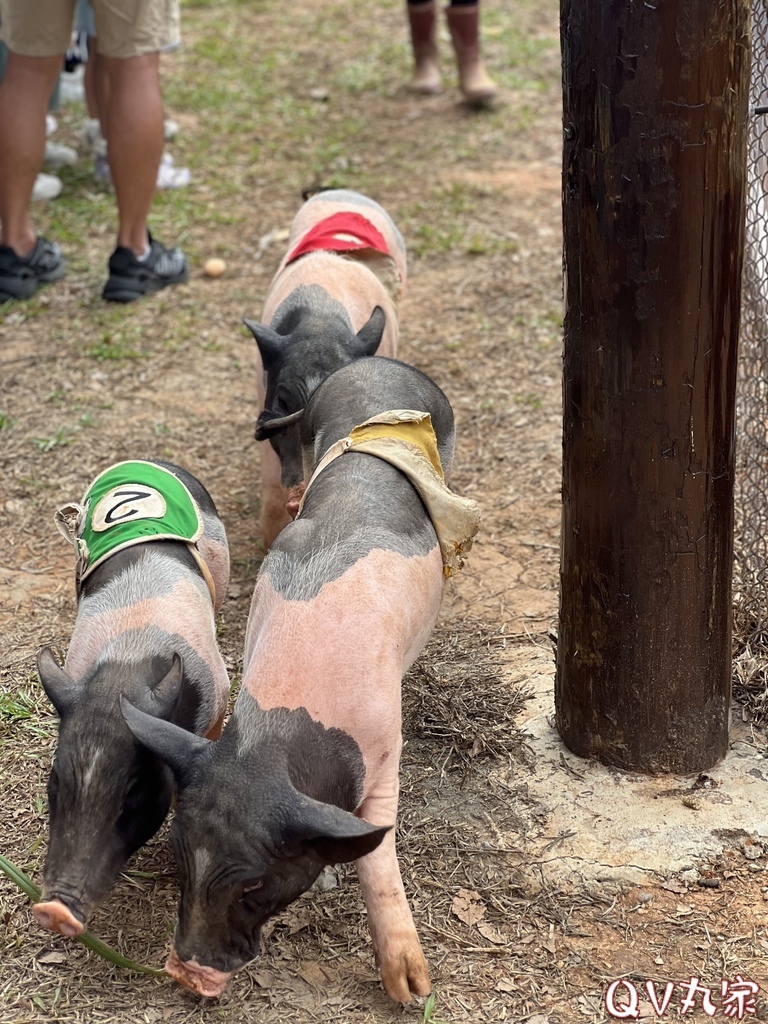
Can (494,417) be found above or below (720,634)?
below

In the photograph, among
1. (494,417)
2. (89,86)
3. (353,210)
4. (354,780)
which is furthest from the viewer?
(89,86)

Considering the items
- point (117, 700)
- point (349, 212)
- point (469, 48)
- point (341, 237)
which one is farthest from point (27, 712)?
point (469, 48)

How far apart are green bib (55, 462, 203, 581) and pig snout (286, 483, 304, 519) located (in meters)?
0.31

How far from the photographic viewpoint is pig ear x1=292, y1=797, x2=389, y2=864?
2.60 meters

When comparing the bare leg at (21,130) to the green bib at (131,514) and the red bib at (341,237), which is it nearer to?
the red bib at (341,237)

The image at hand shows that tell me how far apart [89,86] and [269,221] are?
1827 millimetres

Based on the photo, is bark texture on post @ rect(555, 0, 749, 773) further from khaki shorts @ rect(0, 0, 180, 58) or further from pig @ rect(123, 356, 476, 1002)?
khaki shorts @ rect(0, 0, 180, 58)

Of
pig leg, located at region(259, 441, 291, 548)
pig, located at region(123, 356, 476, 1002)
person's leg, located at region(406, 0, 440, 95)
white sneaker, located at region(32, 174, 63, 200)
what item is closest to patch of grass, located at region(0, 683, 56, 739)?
pig, located at region(123, 356, 476, 1002)

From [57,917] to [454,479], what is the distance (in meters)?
3.03

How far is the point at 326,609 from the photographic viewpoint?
3.00m

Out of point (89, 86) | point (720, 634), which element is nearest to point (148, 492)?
point (720, 634)

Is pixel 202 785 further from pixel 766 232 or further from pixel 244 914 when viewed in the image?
pixel 766 232

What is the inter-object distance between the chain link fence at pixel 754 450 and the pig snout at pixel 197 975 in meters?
1.90

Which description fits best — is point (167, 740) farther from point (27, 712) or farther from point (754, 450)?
point (754, 450)
